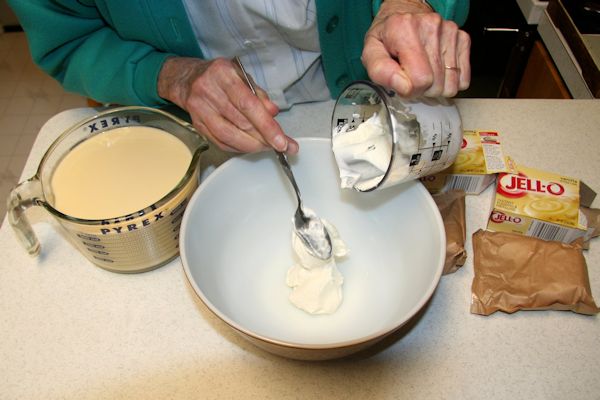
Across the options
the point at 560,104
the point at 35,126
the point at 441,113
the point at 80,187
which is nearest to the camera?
the point at 441,113

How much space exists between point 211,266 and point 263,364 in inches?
6.4

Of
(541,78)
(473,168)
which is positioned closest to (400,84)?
(473,168)

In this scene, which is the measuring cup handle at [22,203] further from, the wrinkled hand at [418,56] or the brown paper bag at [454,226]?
the brown paper bag at [454,226]

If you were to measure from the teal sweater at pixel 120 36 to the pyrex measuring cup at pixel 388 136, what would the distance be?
10.4 inches

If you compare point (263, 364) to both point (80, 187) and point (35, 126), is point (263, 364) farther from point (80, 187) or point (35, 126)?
point (35, 126)

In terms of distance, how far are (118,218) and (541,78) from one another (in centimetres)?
134

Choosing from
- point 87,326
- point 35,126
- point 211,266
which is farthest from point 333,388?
point 35,126

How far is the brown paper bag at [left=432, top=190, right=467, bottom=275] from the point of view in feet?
2.47

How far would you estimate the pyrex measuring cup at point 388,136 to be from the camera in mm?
620

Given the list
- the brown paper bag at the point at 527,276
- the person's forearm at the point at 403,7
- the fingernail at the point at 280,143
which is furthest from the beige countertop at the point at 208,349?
the person's forearm at the point at 403,7

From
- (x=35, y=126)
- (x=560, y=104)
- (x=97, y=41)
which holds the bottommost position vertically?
(x=35, y=126)

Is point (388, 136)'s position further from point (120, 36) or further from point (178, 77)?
point (120, 36)

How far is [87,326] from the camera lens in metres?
0.74

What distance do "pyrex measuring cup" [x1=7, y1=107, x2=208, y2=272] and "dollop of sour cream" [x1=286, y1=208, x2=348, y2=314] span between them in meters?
0.20
